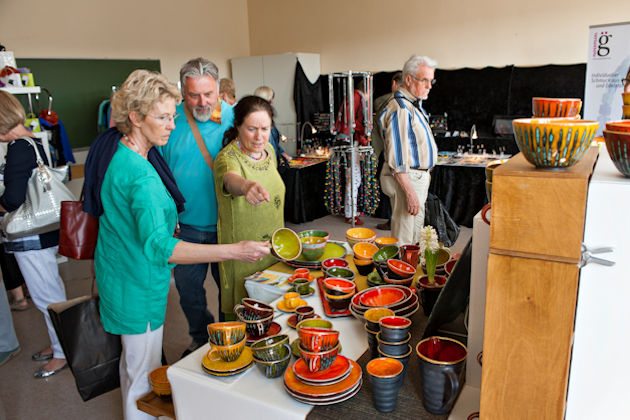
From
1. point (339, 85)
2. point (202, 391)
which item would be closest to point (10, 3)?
point (339, 85)

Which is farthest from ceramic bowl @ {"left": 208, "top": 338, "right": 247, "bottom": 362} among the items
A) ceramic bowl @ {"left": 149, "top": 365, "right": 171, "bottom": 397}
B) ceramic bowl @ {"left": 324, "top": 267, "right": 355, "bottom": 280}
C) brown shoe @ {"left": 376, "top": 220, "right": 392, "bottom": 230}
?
brown shoe @ {"left": 376, "top": 220, "right": 392, "bottom": 230}

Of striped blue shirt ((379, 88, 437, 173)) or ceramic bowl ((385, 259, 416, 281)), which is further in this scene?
striped blue shirt ((379, 88, 437, 173))

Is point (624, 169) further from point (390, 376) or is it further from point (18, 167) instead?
point (18, 167)

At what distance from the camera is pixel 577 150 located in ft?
2.44

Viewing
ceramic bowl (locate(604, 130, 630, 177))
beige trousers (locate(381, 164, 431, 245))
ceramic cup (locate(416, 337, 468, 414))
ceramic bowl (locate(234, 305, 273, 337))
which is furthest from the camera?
beige trousers (locate(381, 164, 431, 245))

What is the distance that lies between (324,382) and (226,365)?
0.27 metres

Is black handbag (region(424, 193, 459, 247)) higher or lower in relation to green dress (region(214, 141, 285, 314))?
lower

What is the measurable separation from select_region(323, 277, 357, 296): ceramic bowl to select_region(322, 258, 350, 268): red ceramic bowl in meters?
0.20

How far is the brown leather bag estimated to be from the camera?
1.70 m

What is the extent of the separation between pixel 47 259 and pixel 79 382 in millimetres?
1162

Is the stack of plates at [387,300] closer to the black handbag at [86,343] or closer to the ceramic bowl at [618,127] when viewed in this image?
the ceramic bowl at [618,127]

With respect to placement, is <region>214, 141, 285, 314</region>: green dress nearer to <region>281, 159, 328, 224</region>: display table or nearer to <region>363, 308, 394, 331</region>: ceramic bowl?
<region>363, 308, 394, 331</region>: ceramic bowl

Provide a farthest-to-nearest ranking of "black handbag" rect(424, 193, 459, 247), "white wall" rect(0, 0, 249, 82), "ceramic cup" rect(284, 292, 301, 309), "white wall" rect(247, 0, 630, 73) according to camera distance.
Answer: "white wall" rect(0, 0, 249, 82) < "white wall" rect(247, 0, 630, 73) < "black handbag" rect(424, 193, 459, 247) < "ceramic cup" rect(284, 292, 301, 309)

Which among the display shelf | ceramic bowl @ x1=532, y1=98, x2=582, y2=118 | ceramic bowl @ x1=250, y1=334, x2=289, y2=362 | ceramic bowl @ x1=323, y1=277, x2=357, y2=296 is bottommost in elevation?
ceramic bowl @ x1=250, y1=334, x2=289, y2=362
